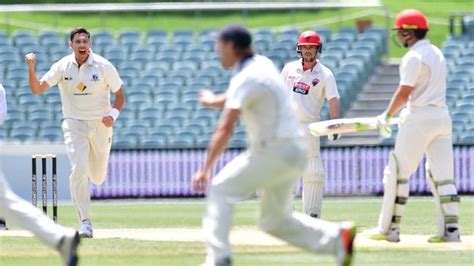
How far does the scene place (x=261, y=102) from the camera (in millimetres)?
10219

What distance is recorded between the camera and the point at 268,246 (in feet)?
45.2

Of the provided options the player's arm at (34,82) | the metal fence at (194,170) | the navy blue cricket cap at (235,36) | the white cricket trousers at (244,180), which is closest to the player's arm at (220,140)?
the white cricket trousers at (244,180)

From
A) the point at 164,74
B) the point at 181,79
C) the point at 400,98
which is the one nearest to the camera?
the point at 400,98

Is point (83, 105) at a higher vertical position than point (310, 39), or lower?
lower

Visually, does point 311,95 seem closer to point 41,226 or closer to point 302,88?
point 302,88

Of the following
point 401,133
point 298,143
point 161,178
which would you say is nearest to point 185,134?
point 161,178

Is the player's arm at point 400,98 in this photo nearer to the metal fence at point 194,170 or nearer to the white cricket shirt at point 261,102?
the white cricket shirt at point 261,102

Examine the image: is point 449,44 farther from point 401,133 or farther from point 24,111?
point 401,133

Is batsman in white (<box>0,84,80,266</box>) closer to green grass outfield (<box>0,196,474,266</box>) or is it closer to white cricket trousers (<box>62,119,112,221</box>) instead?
green grass outfield (<box>0,196,474,266</box>)

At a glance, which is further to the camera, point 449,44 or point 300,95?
point 449,44

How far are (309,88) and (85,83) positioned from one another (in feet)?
7.89

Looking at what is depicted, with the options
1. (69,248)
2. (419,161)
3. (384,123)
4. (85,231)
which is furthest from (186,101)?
(69,248)

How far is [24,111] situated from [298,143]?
20.6 meters

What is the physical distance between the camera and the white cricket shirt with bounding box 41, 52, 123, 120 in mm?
15305
